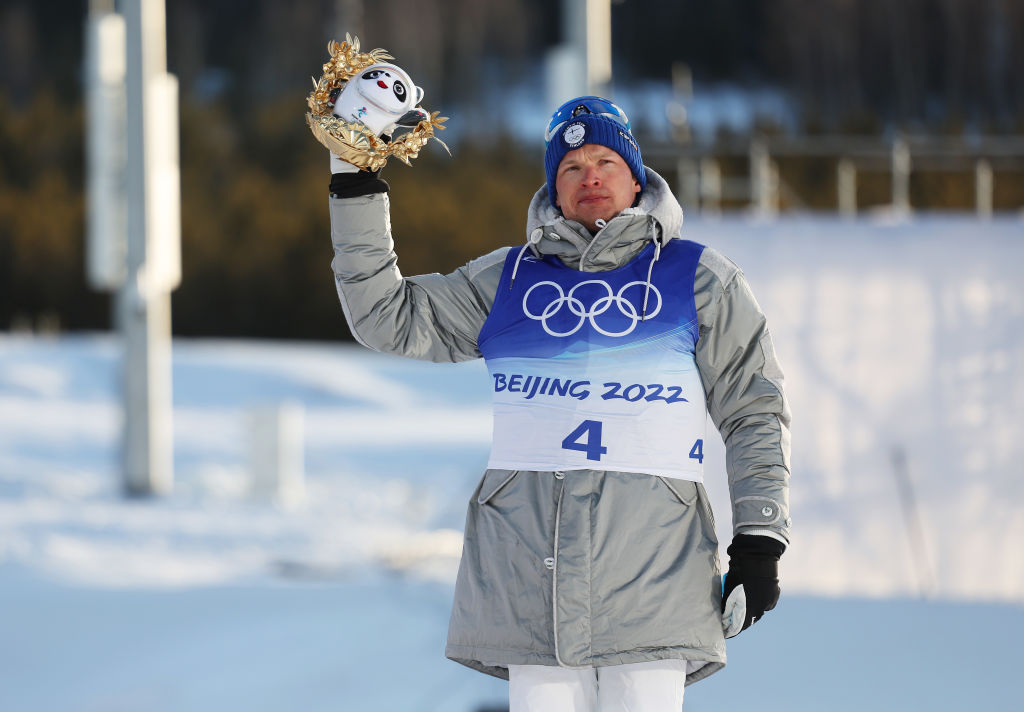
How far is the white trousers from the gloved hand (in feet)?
0.42

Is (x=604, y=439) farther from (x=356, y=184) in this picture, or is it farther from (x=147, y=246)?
(x=147, y=246)

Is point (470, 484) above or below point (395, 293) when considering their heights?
below

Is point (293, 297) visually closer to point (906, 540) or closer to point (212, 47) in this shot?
point (212, 47)

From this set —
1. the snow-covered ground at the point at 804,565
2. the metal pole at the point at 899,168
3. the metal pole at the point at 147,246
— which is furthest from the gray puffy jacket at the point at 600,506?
the metal pole at the point at 147,246

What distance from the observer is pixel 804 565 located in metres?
5.86

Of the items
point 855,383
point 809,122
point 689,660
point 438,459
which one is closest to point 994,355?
point 855,383

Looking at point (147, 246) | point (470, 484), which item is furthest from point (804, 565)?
point (147, 246)

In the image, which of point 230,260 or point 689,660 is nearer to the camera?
point 689,660

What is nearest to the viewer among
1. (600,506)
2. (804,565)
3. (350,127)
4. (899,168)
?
(600,506)

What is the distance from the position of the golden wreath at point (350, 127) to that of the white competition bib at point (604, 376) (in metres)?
0.36

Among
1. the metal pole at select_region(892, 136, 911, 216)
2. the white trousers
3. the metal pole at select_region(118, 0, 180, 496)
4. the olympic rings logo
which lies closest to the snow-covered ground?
the metal pole at select_region(892, 136, 911, 216)

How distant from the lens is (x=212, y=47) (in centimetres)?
3922

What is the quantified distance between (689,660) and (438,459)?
1080 cm

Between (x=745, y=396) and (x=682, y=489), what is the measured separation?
0.20 m
